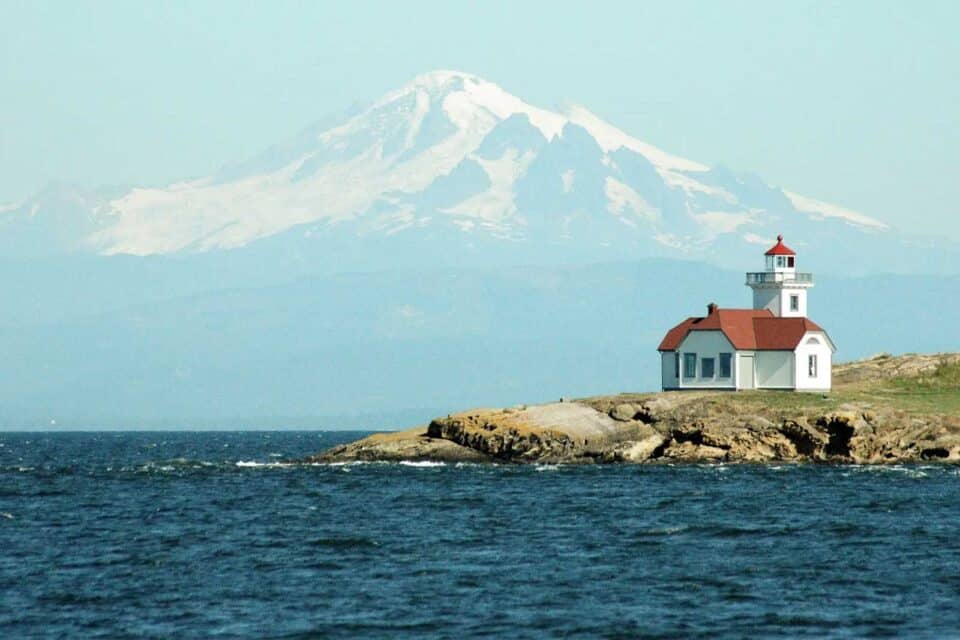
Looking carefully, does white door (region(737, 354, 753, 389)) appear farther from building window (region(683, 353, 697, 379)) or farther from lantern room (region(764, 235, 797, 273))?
lantern room (region(764, 235, 797, 273))

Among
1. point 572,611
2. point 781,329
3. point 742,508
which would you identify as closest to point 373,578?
point 572,611

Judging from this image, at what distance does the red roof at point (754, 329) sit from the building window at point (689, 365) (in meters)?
0.96

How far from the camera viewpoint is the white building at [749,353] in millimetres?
114812

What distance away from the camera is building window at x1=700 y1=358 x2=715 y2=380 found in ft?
379

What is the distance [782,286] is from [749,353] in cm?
642

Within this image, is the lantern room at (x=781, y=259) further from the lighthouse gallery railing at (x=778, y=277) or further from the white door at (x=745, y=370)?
the white door at (x=745, y=370)

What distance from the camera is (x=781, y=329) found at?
116 meters

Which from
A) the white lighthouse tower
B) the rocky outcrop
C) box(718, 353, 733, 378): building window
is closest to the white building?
box(718, 353, 733, 378): building window

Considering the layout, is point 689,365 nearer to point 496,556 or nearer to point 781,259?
point 781,259

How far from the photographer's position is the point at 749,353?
114875 mm

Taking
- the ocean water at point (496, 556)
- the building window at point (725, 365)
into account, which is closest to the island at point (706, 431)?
the building window at point (725, 365)

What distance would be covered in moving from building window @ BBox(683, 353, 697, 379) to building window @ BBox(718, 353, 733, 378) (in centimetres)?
170

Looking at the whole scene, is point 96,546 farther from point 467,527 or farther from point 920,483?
point 920,483

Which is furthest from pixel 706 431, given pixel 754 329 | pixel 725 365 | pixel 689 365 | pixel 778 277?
pixel 778 277
